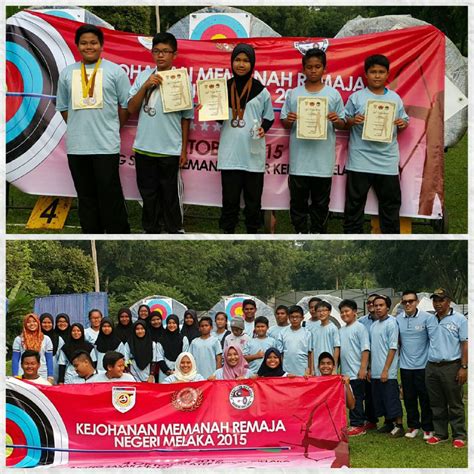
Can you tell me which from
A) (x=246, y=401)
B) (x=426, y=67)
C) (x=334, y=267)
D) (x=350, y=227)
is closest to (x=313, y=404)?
(x=246, y=401)

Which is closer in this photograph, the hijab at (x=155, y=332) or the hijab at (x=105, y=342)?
the hijab at (x=105, y=342)

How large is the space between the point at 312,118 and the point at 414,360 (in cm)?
246

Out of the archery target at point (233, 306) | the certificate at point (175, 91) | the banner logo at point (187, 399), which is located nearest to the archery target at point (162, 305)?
the archery target at point (233, 306)

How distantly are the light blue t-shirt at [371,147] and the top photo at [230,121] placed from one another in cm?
1

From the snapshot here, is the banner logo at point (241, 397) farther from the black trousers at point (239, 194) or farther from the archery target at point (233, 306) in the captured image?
the archery target at point (233, 306)

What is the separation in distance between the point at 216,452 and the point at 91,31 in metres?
3.96

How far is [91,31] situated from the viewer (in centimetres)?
822

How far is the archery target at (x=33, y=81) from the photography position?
9.00m

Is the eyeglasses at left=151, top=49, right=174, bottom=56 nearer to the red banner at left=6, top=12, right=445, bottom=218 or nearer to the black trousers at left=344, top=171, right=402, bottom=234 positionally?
the red banner at left=6, top=12, right=445, bottom=218

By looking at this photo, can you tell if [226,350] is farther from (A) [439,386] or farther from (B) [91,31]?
(B) [91,31]

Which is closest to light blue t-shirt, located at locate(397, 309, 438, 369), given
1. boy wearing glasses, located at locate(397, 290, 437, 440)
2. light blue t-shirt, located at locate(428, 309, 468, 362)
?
boy wearing glasses, located at locate(397, 290, 437, 440)

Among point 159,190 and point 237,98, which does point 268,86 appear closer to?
point 237,98

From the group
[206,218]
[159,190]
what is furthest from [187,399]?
[206,218]

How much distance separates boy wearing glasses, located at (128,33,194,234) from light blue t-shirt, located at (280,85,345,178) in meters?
0.99
